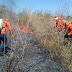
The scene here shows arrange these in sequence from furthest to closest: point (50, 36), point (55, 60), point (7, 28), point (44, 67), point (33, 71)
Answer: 1. point (50, 36)
2. point (7, 28)
3. point (55, 60)
4. point (44, 67)
5. point (33, 71)

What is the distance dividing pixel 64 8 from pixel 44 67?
6.58 ft

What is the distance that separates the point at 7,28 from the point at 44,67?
1710mm

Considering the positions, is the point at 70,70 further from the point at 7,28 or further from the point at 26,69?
the point at 7,28

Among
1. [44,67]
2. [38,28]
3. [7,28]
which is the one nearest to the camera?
[44,67]

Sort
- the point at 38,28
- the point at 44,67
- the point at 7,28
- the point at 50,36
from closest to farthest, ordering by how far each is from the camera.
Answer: the point at 44,67 → the point at 7,28 → the point at 50,36 → the point at 38,28

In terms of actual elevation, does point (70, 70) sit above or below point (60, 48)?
below

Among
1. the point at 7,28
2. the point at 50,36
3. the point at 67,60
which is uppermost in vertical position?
the point at 7,28

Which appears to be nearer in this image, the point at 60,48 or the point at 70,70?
the point at 70,70

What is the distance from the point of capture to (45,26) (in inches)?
204

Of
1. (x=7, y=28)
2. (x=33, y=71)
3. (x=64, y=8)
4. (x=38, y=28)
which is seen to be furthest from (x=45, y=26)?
(x=33, y=71)

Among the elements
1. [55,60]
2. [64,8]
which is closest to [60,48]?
[55,60]

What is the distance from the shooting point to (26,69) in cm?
237

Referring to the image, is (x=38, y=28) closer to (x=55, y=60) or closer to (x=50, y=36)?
(x=50, y=36)

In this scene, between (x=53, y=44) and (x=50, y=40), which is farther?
(x=50, y=40)
